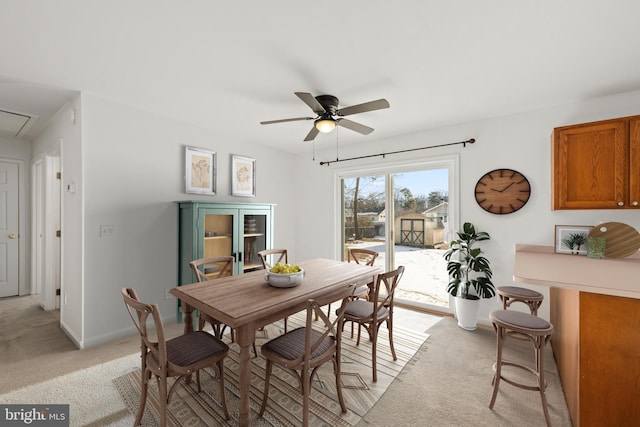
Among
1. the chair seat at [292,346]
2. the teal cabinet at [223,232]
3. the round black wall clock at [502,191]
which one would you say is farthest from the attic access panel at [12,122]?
the round black wall clock at [502,191]

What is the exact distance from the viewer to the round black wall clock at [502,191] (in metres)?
2.88

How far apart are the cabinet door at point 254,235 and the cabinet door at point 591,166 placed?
318 centimetres

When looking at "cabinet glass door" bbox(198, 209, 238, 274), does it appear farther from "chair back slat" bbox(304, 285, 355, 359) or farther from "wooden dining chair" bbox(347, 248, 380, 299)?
"chair back slat" bbox(304, 285, 355, 359)

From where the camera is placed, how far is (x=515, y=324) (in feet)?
5.55

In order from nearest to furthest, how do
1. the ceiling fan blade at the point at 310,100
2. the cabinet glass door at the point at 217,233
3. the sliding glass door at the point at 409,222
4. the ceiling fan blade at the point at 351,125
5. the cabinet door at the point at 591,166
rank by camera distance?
the ceiling fan blade at the point at 310,100 → the cabinet door at the point at 591,166 → the ceiling fan blade at the point at 351,125 → the cabinet glass door at the point at 217,233 → the sliding glass door at the point at 409,222

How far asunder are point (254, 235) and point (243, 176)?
975mm

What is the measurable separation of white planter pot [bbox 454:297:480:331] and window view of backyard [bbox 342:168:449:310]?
1.54 feet

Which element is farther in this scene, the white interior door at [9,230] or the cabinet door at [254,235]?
the white interior door at [9,230]

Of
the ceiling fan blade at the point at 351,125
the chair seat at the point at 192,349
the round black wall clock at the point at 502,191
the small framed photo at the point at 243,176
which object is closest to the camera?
the chair seat at the point at 192,349

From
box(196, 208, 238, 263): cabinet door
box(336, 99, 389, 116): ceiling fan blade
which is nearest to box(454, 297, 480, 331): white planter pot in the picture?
box(336, 99, 389, 116): ceiling fan blade

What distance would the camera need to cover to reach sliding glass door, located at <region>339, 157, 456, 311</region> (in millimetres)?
3572

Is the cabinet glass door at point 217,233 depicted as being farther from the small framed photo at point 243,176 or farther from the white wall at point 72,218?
the white wall at point 72,218

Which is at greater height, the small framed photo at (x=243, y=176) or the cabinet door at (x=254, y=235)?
the small framed photo at (x=243, y=176)

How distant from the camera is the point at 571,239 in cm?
241
